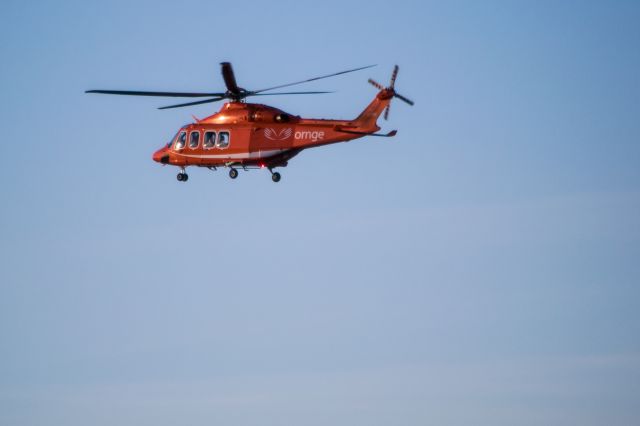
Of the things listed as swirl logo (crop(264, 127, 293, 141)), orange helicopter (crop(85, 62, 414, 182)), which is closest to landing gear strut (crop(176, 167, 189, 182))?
orange helicopter (crop(85, 62, 414, 182))

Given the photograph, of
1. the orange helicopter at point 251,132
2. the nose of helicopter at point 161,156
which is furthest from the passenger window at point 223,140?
the nose of helicopter at point 161,156

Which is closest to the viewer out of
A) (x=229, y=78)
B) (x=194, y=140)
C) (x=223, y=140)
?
(x=229, y=78)

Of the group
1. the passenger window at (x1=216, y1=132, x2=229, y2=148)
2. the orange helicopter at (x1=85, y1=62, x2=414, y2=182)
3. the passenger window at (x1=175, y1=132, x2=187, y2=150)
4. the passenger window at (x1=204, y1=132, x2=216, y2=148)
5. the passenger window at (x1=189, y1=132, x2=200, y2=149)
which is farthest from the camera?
the passenger window at (x1=175, y1=132, x2=187, y2=150)

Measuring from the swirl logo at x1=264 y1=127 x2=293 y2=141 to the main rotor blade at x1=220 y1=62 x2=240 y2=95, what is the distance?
3.61 metres

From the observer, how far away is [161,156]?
75625 mm

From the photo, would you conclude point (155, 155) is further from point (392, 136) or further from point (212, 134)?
point (392, 136)

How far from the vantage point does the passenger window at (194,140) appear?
238 ft

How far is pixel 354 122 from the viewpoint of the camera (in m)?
65.7

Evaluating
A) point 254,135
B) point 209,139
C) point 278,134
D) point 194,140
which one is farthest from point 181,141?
point 278,134

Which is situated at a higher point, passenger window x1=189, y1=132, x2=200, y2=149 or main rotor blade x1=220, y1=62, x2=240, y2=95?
main rotor blade x1=220, y1=62, x2=240, y2=95

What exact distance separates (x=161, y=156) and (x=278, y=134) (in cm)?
1170

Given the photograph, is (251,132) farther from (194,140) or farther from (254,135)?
(194,140)

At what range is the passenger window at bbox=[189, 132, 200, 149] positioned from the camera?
7250 cm

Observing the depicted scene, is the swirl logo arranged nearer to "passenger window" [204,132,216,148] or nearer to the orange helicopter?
the orange helicopter
